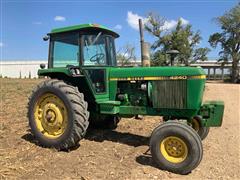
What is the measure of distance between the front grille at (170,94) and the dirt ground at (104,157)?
1004 mm

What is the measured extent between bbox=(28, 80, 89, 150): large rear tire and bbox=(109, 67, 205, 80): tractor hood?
93cm

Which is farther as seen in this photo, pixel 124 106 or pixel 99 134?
pixel 99 134

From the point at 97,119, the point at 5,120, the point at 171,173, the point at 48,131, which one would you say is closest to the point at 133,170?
the point at 171,173

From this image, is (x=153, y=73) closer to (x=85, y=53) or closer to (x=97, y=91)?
(x=97, y=91)

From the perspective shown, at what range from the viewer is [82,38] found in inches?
279

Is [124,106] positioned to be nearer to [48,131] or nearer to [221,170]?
[48,131]

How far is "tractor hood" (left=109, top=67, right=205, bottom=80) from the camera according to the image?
21.2 ft

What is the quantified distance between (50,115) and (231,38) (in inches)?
1862

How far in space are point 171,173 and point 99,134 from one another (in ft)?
8.68

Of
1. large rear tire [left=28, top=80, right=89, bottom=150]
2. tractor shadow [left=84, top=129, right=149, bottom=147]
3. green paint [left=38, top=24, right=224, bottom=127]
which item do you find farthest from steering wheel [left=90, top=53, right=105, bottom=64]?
tractor shadow [left=84, top=129, right=149, bottom=147]

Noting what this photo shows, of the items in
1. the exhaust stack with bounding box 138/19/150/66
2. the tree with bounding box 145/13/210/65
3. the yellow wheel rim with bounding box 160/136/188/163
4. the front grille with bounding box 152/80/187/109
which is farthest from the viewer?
the tree with bounding box 145/13/210/65

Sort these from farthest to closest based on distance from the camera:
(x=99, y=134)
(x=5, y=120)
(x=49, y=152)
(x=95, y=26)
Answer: (x=5, y=120)
(x=99, y=134)
(x=95, y=26)
(x=49, y=152)

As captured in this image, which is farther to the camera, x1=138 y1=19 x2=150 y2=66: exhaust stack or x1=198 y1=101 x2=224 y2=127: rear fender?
x1=138 y1=19 x2=150 y2=66: exhaust stack

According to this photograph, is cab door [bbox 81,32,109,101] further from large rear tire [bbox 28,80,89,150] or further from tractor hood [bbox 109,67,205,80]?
large rear tire [bbox 28,80,89,150]
